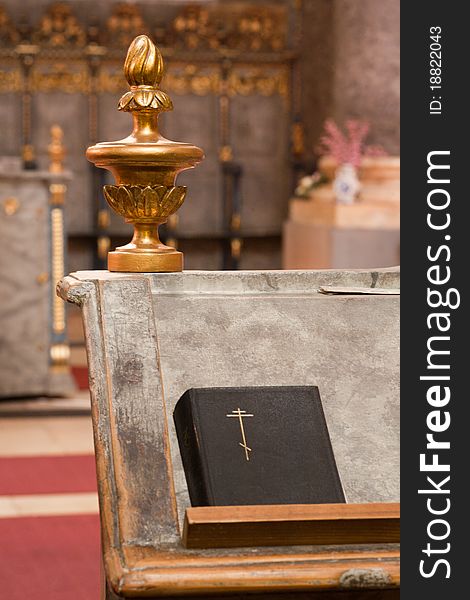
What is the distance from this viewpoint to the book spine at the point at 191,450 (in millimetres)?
1751

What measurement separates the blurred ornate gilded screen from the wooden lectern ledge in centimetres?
869

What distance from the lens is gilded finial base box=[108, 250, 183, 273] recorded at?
208 centimetres

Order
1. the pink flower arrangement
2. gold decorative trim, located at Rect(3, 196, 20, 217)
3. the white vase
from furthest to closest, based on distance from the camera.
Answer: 1. the pink flower arrangement
2. the white vase
3. gold decorative trim, located at Rect(3, 196, 20, 217)

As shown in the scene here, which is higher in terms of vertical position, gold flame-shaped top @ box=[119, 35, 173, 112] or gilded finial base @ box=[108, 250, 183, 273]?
gold flame-shaped top @ box=[119, 35, 173, 112]

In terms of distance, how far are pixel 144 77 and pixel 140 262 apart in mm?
316

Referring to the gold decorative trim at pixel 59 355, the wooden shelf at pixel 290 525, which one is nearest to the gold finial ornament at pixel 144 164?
→ the wooden shelf at pixel 290 525

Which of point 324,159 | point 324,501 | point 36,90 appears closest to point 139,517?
point 324,501

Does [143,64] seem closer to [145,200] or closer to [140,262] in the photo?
[145,200]

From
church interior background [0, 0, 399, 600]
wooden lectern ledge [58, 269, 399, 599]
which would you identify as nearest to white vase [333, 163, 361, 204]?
church interior background [0, 0, 399, 600]

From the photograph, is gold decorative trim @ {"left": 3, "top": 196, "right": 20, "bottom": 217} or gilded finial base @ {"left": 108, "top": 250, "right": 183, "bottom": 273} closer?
gilded finial base @ {"left": 108, "top": 250, "right": 183, "bottom": 273}

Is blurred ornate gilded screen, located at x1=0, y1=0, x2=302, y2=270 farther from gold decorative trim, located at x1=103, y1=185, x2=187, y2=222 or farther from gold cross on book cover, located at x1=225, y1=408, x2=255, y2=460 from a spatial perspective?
gold cross on book cover, located at x1=225, y1=408, x2=255, y2=460

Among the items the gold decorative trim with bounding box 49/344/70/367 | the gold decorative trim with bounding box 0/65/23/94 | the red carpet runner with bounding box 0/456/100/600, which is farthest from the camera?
the gold decorative trim with bounding box 0/65/23/94

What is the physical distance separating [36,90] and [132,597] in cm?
964

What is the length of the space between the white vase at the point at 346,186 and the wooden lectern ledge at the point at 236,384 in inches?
254
